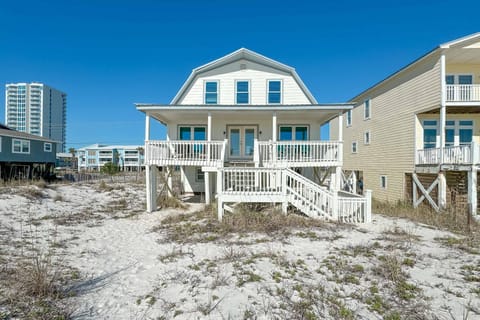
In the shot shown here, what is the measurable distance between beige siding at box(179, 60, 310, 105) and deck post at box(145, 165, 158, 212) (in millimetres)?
4900

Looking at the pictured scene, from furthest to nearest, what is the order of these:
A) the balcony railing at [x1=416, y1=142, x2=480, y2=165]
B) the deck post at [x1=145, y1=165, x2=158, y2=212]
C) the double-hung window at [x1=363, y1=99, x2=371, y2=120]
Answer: the double-hung window at [x1=363, y1=99, x2=371, y2=120]
the deck post at [x1=145, y1=165, x2=158, y2=212]
the balcony railing at [x1=416, y1=142, x2=480, y2=165]

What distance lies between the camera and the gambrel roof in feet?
44.3

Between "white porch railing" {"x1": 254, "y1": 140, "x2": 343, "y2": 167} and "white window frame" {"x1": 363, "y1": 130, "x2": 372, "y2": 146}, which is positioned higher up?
"white window frame" {"x1": 363, "y1": 130, "x2": 372, "y2": 146}

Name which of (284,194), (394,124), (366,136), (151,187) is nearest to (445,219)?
(284,194)

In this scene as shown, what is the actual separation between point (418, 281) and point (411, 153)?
1152 cm

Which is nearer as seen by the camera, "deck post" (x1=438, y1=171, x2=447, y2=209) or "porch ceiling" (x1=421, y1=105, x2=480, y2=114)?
"deck post" (x1=438, y1=171, x2=447, y2=209)

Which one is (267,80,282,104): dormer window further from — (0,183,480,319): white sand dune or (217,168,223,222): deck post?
(0,183,480,319): white sand dune

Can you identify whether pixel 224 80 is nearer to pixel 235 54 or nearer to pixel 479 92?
pixel 235 54

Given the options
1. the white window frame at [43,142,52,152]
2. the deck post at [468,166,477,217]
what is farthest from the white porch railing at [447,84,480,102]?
the white window frame at [43,142,52,152]

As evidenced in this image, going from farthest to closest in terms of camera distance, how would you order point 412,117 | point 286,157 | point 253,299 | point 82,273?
point 412,117 → point 286,157 → point 82,273 → point 253,299

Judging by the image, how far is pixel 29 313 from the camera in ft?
10.6

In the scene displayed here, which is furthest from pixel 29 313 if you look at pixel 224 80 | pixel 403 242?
pixel 224 80

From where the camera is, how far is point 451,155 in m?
11.1

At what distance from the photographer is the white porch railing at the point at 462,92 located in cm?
1212
